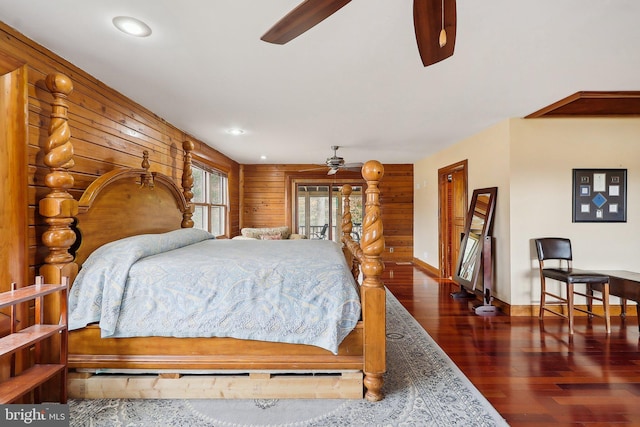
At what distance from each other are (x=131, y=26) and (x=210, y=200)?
3758 millimetres

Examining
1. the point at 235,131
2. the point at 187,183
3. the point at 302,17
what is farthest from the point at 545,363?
the point at 235,131

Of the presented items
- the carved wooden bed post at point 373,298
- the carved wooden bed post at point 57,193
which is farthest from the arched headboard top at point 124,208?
the carved wooden bed post at point 373,298

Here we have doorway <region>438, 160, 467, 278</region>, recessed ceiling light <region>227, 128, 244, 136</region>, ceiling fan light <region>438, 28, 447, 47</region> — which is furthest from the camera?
doorway <region>438, 160, 467, 278</region>

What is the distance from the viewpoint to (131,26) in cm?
176

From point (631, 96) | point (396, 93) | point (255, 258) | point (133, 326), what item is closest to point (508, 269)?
point (631, 96)

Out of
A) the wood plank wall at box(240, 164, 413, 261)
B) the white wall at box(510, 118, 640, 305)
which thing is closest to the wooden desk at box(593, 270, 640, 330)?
the white wall at box(510, 118, 640, 305)

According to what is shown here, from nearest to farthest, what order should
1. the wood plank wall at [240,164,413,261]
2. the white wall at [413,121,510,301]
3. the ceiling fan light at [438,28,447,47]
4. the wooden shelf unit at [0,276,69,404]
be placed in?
1. the ceiling fan light at [438,28,447,47]
2. the wooden shelf unit at [0,276,69,404]
3. the white wall at [413,121,510,301]
4. the wood plank wall at [240,164,413,261]

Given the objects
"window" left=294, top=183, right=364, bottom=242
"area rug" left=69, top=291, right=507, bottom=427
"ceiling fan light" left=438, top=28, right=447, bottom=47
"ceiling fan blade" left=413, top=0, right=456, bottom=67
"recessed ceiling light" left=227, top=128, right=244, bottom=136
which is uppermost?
"recessed ceiling light" left=227, top=128, right=244, bottom=136

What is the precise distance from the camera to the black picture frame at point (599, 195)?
344 cm

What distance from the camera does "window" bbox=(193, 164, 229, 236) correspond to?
486 centimetres

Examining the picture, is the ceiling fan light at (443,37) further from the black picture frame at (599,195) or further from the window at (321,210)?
the window at (321,210)

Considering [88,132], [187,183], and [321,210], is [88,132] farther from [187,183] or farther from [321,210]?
[321,210]

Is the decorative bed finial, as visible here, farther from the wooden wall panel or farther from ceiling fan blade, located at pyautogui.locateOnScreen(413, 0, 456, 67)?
ceiling fan blade, located at pyautogui.locateOnScreen(413, 0, 456, 67)

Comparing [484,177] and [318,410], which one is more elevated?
[484,177]
